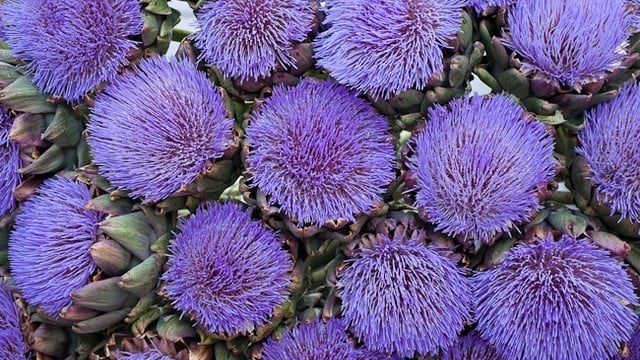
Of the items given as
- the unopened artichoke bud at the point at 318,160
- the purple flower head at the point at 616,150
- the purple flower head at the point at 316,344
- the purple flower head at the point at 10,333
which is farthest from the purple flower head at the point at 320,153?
the purple flower head at the point at 10,333

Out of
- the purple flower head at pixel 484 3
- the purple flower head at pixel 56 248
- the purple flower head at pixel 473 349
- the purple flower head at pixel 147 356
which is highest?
the purple flower head at pixel 484 3

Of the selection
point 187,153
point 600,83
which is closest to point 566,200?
point 600,83

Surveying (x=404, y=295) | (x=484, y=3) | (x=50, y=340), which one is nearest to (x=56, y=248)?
(x=50, y=340)

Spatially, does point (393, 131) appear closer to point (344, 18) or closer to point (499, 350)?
point (344, 18)

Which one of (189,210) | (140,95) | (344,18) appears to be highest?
(344,18)

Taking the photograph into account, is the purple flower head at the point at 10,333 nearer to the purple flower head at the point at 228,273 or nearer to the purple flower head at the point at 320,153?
the purple flower head at the point at 228,273

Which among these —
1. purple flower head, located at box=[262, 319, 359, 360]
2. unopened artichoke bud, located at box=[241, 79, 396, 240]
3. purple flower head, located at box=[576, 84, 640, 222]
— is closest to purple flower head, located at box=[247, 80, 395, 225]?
unopened artichoke bud, located at box=[241, 79, 396, 240]
